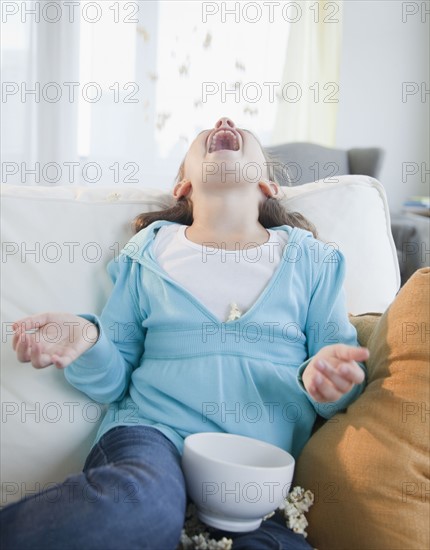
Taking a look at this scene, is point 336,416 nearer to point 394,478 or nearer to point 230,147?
point 394,478

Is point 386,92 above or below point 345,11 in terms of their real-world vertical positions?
below

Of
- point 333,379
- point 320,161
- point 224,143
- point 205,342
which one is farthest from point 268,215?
point 320,161

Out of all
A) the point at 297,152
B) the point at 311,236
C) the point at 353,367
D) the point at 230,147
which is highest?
the point at 297,152

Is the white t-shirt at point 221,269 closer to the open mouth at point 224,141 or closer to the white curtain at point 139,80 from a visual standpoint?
the open mouth at point 224,141

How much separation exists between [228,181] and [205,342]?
0.31m

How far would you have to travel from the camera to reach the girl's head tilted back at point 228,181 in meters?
1.26

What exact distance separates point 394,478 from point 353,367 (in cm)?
16

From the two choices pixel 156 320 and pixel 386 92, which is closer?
pixel 156 320

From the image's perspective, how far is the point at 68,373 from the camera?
1.10m

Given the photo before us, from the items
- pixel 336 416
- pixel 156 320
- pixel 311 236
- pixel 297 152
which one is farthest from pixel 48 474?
pixel 297 152

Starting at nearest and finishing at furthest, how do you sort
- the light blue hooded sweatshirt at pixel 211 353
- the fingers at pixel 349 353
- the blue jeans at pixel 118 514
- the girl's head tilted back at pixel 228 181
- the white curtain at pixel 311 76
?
the blue jeans at pixel 118 514 < the fingers at pixel 349 353 < the light blue hooded sweatshirt at pixel 211 353 < the girl's head tilted back at pixel 228 181 < the white curtain at pixel 311 76

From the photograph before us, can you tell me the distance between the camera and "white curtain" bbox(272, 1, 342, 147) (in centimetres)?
321

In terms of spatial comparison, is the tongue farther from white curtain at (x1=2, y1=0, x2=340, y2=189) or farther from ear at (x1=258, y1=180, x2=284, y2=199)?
white curtain at (x1=2, y1=0, x2=340, y2=189)

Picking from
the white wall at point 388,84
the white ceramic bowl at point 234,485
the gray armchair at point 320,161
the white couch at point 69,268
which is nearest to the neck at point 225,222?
the white couch at point 69,268
